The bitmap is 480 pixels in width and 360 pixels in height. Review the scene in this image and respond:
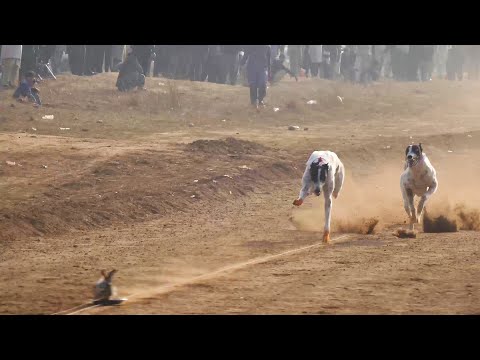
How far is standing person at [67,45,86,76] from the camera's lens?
32.5 meters

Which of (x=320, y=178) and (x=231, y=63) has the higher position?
(x=231, y=63)

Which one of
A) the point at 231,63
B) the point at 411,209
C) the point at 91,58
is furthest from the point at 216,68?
the point at 411,209

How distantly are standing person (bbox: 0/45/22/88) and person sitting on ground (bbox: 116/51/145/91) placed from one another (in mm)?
3641

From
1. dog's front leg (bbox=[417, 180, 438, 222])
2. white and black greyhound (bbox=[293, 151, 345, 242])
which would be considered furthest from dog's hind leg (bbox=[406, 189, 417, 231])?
white and black greyhound (bbox=[293, 151, 345, 242])

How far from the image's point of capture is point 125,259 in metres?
12.5

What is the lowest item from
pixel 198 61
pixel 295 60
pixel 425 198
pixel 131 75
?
pixel 425 198

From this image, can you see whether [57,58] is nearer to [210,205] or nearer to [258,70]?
[258,70]

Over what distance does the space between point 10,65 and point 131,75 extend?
14.0ft

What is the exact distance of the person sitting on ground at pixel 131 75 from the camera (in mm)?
29688

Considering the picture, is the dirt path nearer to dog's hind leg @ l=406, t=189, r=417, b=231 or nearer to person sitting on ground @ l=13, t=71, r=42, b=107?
dog's hind leg @ l=406, t=189, r=417, b=231

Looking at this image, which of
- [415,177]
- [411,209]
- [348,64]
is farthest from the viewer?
[348,64]

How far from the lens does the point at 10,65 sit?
2664 centimetres

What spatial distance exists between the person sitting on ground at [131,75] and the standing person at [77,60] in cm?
301
